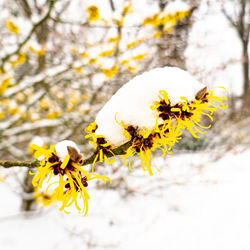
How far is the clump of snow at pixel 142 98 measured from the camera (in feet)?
2.17

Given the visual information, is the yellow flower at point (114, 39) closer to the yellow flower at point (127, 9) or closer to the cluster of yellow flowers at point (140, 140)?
the yellow flower at point (127, 9)

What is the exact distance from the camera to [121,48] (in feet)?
10.2

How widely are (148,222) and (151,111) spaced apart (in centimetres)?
418

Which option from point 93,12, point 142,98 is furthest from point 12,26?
point 142,98

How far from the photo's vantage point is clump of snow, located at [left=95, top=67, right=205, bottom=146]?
0.66 m

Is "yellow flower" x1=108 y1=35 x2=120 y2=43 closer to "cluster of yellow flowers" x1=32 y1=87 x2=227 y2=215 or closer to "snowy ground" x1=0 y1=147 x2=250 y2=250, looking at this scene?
"snowy ground" x1=0 y1=147 x2=250 y2=250

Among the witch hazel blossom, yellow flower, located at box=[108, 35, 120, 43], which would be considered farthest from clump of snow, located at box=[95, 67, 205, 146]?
Result: yellow flower, located at box=[108, 35, 120, 43]

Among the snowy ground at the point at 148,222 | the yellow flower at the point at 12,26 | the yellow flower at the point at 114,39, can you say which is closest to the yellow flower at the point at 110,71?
the yellow flower at the point at 114,39

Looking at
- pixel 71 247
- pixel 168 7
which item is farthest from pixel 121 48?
pixel 71 247

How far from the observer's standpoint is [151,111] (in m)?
0.68

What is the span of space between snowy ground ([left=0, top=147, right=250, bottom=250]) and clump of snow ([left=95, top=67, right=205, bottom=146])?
3057 millimetres

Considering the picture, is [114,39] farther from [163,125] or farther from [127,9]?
[163,125]

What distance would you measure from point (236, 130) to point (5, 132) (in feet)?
19.4

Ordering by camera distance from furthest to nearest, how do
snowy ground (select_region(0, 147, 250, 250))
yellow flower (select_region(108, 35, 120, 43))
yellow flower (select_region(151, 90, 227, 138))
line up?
snowy ground (select_region(0, 147, 250, 250))
yellow flower (select_region(108, 35, 120, 43))
yellow flower (select_region(151, 90, 227, 138))
